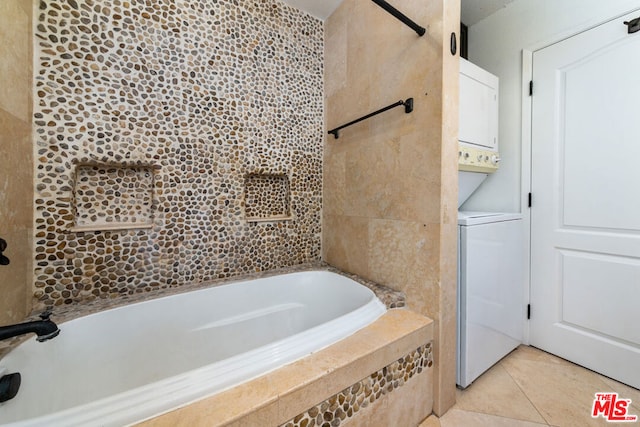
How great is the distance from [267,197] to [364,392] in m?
1.39

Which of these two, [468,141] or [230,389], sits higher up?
[468,141]

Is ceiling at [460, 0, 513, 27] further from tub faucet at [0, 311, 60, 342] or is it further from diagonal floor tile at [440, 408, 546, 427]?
tub faucet at [0, 311, 60, 342]

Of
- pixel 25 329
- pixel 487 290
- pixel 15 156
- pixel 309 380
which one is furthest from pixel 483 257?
pixel 15 156

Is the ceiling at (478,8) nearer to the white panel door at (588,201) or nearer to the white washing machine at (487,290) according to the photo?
the white panel door at (588,201)

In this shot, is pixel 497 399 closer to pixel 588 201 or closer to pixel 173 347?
pixel 588 201

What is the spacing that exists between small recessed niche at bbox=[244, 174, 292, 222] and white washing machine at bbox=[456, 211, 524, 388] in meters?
1.23

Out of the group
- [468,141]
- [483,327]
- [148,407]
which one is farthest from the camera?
[468,141]

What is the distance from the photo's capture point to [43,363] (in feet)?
3.02

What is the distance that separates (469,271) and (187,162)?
1.77m

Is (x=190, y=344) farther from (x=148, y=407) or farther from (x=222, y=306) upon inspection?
(x=148, y=407)

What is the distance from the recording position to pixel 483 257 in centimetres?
145

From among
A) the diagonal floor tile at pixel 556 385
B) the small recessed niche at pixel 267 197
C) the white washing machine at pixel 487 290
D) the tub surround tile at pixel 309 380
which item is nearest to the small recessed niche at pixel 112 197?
the small recessed niche at pixel 267 197

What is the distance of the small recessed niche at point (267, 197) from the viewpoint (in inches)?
72.7

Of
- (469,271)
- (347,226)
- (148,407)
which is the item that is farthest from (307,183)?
(148,407)
